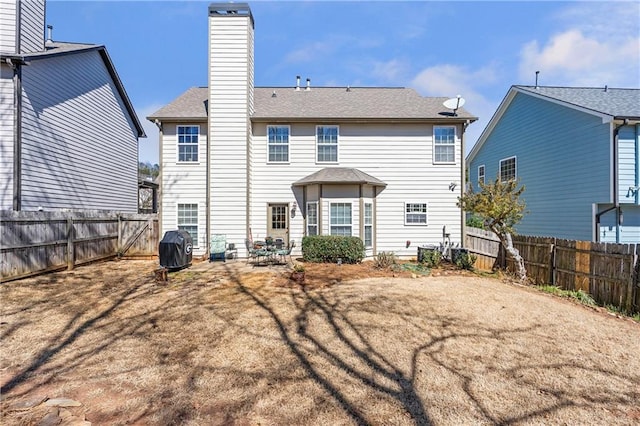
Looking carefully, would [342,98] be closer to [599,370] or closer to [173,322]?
[173,322]

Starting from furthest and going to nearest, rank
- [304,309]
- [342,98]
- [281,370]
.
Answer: [342,98] < [304,309] < [281,370]

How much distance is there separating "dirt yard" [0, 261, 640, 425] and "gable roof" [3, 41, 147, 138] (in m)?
7.29

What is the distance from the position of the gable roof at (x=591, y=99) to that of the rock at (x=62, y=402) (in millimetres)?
15515

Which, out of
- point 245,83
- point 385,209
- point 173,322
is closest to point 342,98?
point 245,83

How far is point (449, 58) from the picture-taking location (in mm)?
15117

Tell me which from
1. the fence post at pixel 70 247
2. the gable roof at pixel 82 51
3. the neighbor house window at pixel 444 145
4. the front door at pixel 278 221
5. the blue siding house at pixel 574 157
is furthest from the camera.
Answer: the neighbor house window at pixel 444 145

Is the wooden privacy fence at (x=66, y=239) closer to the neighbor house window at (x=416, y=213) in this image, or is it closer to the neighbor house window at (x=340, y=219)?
the neighbor house window at (x=340, y=219)

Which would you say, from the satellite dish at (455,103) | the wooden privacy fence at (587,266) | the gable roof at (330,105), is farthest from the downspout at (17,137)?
the wooden privacy fence at (587,266)

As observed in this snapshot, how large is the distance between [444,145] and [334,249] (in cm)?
649

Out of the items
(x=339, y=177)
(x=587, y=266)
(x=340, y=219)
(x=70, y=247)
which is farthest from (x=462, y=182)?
(x=70, y=247)

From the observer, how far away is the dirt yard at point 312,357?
3.01m

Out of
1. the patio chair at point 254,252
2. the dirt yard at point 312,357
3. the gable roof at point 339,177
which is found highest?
the gable roof at point 339,177

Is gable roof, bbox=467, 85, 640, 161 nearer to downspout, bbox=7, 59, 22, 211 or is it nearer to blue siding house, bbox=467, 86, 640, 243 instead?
blue siding house, bbox=467, 86, 640, 243

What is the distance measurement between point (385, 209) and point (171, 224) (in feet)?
28.6
